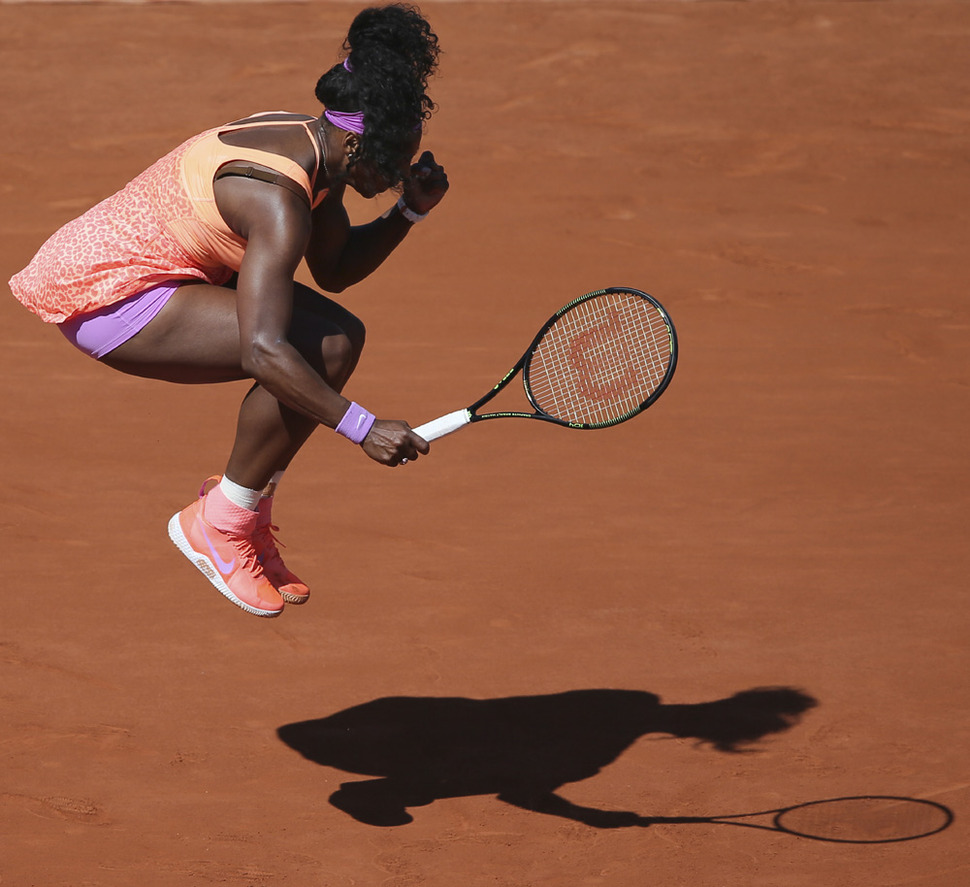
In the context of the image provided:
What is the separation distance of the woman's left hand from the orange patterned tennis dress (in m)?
0.44

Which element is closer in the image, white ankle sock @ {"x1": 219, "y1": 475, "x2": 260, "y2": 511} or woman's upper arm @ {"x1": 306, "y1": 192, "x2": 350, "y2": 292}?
white ankle sock @ {"x1": 219, "y1": 475, "x2": 260, "y2": 511}

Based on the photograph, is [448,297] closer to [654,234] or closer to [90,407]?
[654,234]

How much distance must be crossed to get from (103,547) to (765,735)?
294 centimetres

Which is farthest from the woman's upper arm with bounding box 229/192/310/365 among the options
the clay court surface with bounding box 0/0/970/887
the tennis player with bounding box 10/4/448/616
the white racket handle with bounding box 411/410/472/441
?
the clay court surface with bounding box 0/0/970/887

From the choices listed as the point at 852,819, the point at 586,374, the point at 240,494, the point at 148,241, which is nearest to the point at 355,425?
the point at 240,494

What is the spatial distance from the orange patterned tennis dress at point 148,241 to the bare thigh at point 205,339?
0.32ft

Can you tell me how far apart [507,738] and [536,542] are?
1.64 meters

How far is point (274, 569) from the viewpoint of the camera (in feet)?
14.0

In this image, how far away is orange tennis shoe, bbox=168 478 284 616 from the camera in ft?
13.4

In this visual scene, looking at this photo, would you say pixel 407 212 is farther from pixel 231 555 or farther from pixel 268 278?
pixel 231 555

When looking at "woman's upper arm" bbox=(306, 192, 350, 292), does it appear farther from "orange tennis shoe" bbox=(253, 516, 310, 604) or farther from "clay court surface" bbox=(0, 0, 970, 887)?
"clay court surface" bbox=(0, 0, 970, 887)

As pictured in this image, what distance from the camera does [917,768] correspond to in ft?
15.2

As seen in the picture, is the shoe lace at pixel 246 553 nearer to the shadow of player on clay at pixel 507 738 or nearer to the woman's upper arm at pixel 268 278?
the woman's upper arm at pixel 268 278

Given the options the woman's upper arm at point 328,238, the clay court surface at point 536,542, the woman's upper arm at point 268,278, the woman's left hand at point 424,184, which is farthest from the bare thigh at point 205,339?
the clay court surface at point 536,542
